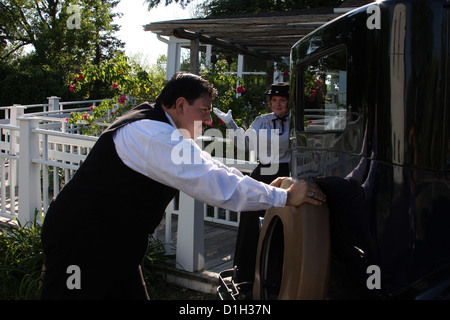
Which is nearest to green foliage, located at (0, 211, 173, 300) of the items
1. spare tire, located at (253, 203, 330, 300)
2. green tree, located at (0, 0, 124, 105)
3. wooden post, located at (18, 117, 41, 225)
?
wooden post, located at (18, 117, 41, 225)

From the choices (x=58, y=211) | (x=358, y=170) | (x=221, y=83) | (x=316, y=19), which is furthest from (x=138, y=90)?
(x=358, y=170)

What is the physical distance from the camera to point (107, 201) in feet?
7.27

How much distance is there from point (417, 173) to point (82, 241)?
152cm

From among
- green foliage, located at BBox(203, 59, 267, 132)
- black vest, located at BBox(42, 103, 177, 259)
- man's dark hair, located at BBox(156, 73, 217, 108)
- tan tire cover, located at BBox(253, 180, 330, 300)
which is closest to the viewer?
tan tire cover, located at BBox(253, 180, 330, 300)

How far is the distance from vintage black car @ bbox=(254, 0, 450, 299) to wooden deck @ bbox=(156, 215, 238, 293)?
205 cm

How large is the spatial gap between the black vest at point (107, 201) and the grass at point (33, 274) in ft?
5.73

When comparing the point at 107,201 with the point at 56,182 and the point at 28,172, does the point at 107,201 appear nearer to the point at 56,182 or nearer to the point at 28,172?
the point at 56,182

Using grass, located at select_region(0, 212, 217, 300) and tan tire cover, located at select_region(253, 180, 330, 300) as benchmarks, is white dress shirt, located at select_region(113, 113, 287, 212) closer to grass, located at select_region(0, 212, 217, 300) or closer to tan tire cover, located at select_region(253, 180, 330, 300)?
tan tire cover, located at select_region(253, 180, 330, 300)

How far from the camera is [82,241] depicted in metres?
2.24

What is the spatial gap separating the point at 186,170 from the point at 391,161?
2.81ft

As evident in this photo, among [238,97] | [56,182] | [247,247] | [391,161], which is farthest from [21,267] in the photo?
[238,97]

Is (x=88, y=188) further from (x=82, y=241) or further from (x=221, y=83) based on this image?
(x=221, y=83)

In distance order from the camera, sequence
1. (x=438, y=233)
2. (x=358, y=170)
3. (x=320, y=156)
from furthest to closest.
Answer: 1. (x=320, y=156)
2. (x=358, y=170)
3. (x=438, y=233)

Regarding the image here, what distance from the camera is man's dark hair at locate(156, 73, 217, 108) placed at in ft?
7.64
